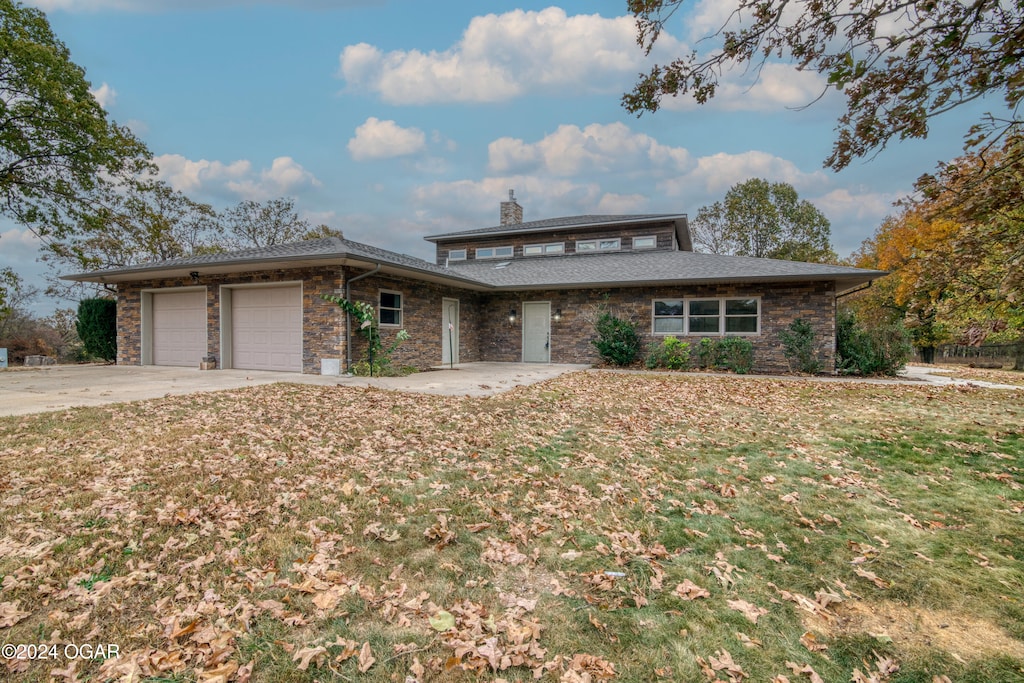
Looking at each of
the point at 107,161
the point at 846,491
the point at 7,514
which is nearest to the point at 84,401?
the point at 7,514

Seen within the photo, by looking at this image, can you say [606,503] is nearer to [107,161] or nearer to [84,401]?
[84,401]

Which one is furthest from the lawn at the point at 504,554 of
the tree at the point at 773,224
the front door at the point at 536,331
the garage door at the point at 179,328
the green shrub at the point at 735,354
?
the tree at the point at 773,224

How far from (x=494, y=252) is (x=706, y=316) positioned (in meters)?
9.56

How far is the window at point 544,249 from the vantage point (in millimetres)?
18703

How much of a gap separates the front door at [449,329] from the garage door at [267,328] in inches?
173

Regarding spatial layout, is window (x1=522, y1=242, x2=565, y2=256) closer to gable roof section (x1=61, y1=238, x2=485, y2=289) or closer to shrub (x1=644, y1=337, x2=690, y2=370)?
gable roof section (x1=61, y1=238, x2=485, y2=289)

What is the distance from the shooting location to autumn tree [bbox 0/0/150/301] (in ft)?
43.1

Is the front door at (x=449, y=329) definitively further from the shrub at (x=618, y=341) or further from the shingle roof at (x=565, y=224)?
the shingle roof at (x=565, y=224)

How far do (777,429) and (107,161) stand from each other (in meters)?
20.8

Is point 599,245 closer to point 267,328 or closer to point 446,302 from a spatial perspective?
point 446,302

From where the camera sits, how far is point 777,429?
5.91 meters

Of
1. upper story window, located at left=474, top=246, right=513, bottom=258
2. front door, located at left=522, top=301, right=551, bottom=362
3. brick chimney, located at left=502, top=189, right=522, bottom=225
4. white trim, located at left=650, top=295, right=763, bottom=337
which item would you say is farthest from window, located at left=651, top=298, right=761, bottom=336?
brick chimney, located at left=502, top=189, right=522, bottom=225

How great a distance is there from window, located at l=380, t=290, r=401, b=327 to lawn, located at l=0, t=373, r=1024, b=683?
265 inches

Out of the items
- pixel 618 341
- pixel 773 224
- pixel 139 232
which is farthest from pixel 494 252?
pixel 773 224
